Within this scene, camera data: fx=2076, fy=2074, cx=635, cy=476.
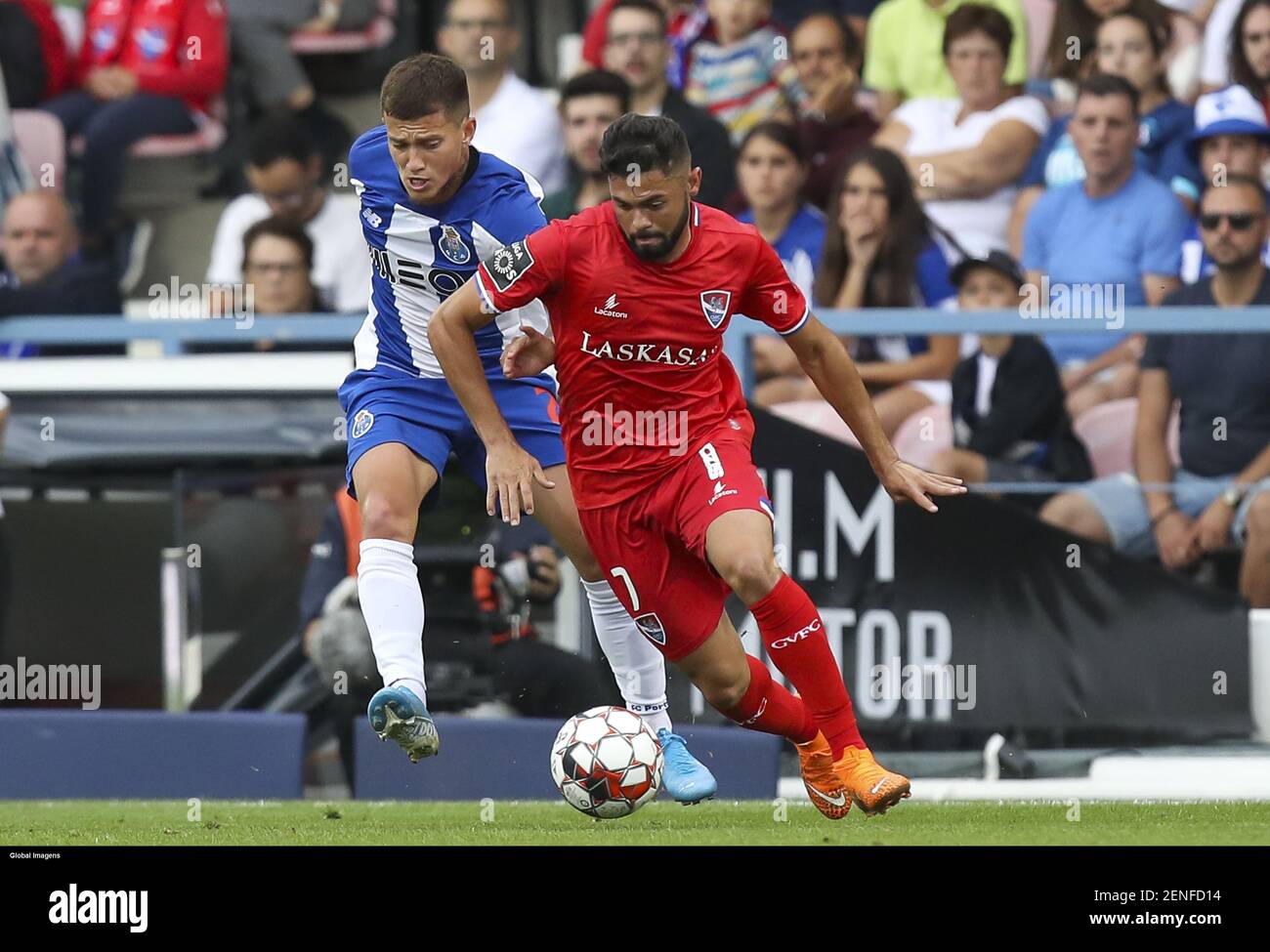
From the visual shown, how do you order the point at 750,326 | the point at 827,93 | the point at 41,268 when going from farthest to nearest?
the point at 41,268 → the point at 827,93 → the point at 750,326

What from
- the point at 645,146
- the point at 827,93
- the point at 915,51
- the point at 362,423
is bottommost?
the point at 362,423

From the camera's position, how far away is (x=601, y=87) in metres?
10.7

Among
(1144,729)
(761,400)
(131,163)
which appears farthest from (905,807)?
(131,163)

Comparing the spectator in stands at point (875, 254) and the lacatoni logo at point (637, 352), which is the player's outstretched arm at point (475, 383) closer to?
the lacatoni logo at point (637, 352)

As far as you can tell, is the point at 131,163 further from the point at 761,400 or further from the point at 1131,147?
the point at 1131,147

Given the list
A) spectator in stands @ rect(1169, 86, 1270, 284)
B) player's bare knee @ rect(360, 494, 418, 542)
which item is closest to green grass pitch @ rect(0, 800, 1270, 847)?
player's bare knee @ rect(360, 494, 418, 542)

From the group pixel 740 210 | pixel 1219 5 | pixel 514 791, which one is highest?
pixel 1219 5

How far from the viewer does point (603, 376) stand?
6184mm

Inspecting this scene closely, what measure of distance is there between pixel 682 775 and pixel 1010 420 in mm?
3163

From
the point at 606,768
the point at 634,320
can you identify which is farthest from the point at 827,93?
the point at 606,768

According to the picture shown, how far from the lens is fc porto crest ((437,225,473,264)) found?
6395mm

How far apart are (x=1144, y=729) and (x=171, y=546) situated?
436cm

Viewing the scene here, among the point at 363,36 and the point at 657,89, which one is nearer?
the point at 657,89

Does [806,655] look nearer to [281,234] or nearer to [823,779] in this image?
[823,779]
